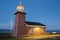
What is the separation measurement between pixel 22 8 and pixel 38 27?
736cm

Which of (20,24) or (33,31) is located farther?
(33,31)

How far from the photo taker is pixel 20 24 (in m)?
33.0

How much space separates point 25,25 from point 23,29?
53.7 inches

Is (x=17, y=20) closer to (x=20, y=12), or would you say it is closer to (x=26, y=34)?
(x=20, y=12)

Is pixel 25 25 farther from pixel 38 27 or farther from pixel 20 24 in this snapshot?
pixel 38 27

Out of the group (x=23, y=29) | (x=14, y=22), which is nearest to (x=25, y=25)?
(x=23, y=29)

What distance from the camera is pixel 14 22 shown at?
36062mm

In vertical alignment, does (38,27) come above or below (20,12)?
below

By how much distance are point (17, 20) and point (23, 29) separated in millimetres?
2748

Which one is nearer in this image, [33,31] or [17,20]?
[17,20]

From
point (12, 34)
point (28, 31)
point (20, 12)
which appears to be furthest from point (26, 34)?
point (20, 12)

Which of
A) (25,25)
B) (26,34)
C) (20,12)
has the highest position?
(20,12)

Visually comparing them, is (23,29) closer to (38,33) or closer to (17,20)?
(17,20)

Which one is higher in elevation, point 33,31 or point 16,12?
point 16,12
